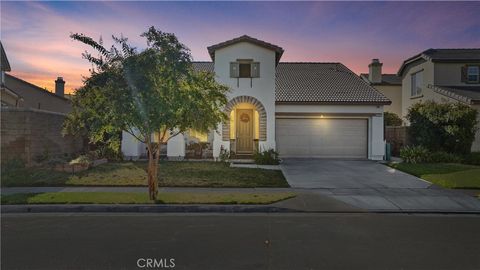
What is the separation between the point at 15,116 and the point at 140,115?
8891 mm

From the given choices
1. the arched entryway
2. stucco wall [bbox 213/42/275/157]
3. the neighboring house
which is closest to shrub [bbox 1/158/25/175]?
stucco wall [bbox 213/42/275/157]

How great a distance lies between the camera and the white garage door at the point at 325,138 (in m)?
21.9

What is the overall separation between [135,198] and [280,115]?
1300cm

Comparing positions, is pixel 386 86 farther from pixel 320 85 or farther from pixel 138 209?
pixel 138 209

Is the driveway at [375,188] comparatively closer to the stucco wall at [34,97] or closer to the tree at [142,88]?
the tree at [142,88]

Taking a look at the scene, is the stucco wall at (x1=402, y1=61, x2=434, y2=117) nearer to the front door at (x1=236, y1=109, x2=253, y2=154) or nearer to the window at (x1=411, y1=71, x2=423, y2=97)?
the window at (x1=411, y1=71, x2=423, y2=97)

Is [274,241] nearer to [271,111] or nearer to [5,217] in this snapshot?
[5,217]

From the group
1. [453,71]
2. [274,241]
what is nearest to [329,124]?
[453,71]

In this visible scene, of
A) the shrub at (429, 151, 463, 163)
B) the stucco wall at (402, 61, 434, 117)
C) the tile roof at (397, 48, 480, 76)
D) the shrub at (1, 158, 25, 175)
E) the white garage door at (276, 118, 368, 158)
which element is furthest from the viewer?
the stucco wall at (402, 61, 434, 117)

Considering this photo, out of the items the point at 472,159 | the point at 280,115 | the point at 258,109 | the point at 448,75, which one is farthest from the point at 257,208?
the point at 448,75

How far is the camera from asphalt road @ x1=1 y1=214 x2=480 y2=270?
18.5 ft

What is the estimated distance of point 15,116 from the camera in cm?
1547

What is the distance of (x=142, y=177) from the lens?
13992 millimetres

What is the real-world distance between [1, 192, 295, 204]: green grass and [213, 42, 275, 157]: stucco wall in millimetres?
9143
